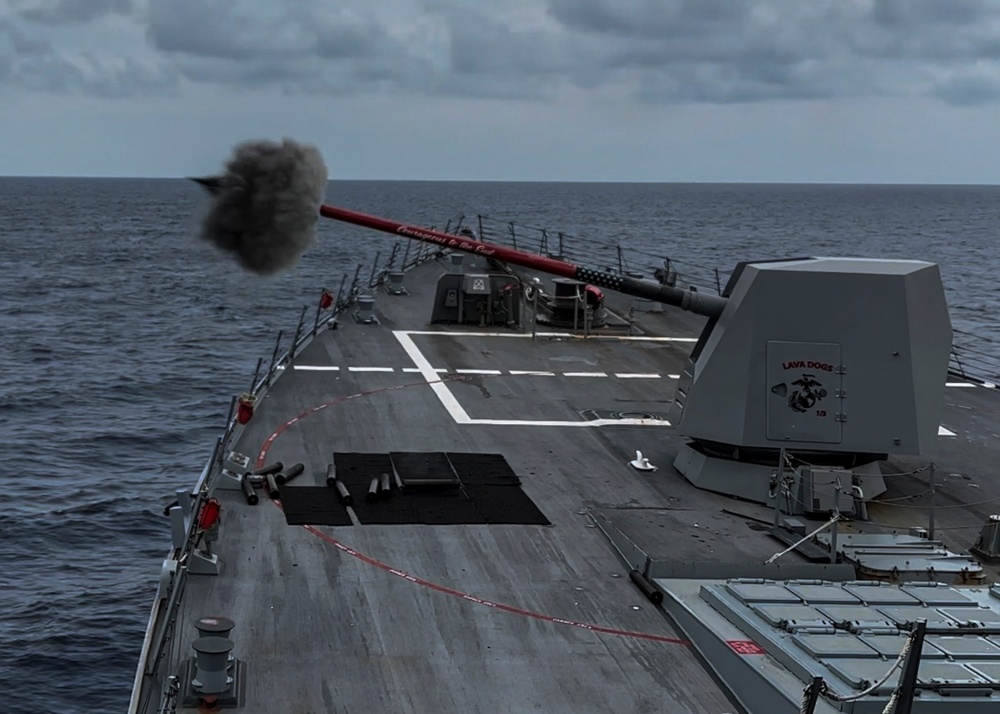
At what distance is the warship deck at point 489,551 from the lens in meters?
7.39

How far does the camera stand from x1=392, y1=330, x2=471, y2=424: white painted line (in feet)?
47.5

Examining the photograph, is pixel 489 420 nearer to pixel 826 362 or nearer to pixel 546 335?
pixel 826 362

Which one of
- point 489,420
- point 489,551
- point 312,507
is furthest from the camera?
point 489,420

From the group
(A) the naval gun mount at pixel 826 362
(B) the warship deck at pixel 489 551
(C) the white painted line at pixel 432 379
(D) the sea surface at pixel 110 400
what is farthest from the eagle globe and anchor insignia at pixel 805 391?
(D) the sea surface at pixel 110 400

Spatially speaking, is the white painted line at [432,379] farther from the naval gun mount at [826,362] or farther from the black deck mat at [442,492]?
the naval gun mount at [826,362]

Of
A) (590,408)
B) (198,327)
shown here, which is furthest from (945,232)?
(590,408)

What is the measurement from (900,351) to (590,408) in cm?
478

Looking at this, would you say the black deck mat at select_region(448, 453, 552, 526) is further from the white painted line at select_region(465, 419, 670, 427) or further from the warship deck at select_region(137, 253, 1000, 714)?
the white painted line at select_region(465, 419, 670, 427)

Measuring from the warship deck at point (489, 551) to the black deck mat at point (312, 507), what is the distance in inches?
5.0

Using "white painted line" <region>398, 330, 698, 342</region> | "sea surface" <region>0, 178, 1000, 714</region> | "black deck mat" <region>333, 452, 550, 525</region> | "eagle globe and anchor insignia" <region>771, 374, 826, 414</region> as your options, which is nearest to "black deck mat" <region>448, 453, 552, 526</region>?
"black deck mat" <region>333, 452, 550, 525</region>

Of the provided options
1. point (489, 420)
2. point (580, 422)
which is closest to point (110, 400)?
point (489, 420)

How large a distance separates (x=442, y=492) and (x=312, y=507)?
1.26 metres

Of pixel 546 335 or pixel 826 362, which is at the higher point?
pixel 826 362

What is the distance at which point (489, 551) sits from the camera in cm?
971
